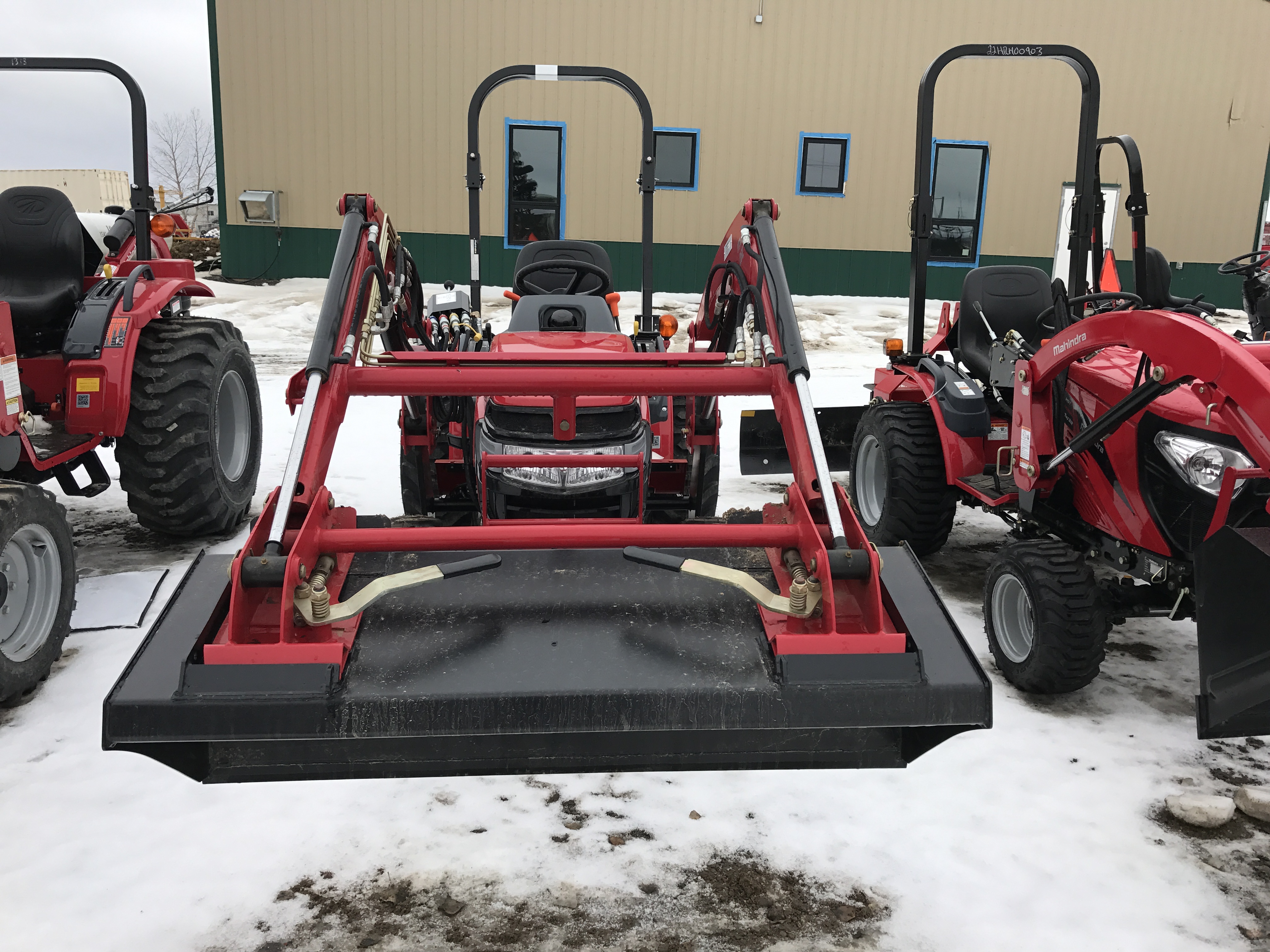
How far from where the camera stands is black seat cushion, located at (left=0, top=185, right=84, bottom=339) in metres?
4.49

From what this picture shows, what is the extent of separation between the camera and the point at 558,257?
5.18m

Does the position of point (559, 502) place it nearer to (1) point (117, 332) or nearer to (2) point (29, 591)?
(2) point (29, 591)

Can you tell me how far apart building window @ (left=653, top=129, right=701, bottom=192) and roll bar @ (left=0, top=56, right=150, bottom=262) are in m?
8.64

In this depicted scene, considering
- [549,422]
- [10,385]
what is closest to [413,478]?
[549,422]

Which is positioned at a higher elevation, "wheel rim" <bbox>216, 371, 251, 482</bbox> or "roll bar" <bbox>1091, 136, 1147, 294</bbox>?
"roll bar" <bbox>1091, 136, 1147, 294</bbox>

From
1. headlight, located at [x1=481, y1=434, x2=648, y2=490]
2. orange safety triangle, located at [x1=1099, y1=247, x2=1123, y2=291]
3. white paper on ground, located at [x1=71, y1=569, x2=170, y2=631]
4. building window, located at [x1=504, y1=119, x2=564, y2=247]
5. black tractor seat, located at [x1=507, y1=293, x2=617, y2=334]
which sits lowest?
white paper on ground, located at [x1=71, y1=569, x2=170, y2=631]

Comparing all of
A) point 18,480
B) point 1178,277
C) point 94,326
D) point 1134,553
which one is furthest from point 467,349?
point 1178,277

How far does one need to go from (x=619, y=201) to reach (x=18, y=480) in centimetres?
990

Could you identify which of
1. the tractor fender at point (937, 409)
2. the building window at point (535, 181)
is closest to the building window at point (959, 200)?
the building window at point (535, 181)

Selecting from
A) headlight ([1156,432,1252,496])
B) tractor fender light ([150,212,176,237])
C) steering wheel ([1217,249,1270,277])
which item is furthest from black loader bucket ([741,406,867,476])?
tractor fender light ([150,212,176,237])

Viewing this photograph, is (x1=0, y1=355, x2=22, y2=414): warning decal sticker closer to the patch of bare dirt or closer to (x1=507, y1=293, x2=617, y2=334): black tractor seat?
(x1=507, y1=293, x2=617, y2=334): black tractor seat

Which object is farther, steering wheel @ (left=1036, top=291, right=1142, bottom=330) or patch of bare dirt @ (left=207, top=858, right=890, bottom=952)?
steering wheel @ (left=1036, top=291, right=1142, bottom=330)

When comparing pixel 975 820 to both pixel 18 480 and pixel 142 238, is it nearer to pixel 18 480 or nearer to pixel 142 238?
pixel 18 480

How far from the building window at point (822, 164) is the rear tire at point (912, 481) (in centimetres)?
910
